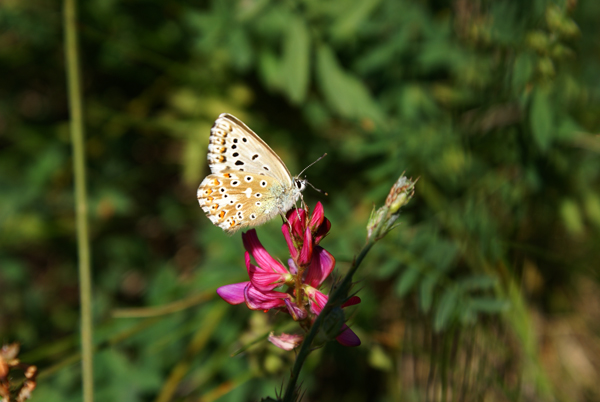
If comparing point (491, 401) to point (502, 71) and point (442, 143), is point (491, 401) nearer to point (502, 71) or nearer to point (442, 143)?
point (442, 143)

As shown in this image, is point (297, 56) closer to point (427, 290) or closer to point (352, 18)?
point (352, 18)

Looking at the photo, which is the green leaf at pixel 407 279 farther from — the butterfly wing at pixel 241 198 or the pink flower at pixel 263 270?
the pink flower at pixel 263 270

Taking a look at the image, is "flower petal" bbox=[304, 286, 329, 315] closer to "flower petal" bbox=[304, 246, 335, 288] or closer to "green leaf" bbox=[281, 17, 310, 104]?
"flower petal" bbox=[304, 246, 335, 288]

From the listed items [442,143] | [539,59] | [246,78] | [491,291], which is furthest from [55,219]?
[539,59]

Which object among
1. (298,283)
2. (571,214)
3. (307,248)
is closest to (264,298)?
(298,283)

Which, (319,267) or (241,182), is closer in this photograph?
(319,267)

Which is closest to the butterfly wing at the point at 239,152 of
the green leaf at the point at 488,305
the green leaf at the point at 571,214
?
the green leaf at the point at 488,305

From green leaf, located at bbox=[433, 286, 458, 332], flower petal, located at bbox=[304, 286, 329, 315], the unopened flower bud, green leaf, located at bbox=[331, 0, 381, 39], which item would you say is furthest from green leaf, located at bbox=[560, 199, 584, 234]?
the unopened flower bud
